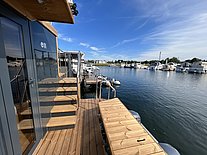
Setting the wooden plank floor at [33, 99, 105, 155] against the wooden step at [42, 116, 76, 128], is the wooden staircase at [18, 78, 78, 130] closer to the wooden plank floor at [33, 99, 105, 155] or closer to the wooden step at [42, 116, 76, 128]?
the wooden step at [42, 116, 76, 128]

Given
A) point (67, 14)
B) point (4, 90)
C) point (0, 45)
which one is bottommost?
point (4, 90)

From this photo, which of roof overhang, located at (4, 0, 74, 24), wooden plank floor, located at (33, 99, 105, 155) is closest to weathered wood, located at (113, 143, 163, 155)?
wooden plank floor, located at (33, 99, 105, 155)

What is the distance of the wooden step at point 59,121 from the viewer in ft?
8.30

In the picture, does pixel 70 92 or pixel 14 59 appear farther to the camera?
pixel 70 92

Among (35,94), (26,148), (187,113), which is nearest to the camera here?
(26,148)

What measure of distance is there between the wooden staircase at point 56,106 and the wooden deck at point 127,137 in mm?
1126

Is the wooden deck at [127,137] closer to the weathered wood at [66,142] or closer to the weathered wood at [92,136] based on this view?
the weathered wood at [92,136]

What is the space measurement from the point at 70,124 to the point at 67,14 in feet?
7.74

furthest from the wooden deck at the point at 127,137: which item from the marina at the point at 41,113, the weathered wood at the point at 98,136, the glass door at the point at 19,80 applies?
the glass door at the point at 19,80

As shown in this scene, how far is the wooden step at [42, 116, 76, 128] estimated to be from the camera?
2531 mm

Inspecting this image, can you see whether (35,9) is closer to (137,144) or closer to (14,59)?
(14,59)

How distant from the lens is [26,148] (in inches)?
70.0

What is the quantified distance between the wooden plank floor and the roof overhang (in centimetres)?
237

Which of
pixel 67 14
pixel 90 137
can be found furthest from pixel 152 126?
pixel 67 14
